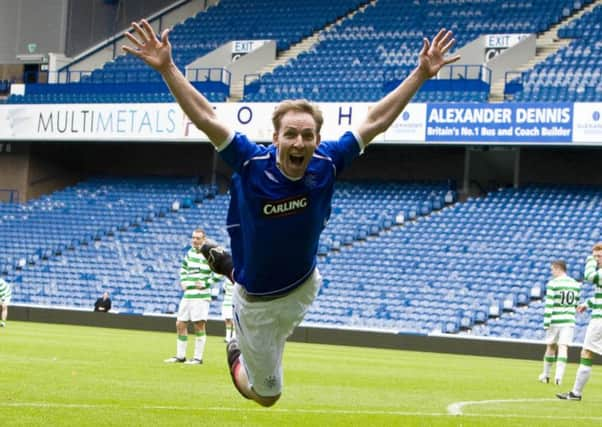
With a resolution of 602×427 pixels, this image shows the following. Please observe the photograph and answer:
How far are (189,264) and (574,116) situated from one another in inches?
717

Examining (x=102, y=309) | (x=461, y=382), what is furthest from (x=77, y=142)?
(x=461, y=382)

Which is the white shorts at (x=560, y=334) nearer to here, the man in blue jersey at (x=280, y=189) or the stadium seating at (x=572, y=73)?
the man in blue jersey at (x=280, y=189)

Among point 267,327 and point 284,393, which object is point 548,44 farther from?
point 267,327

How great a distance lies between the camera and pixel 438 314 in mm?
31703

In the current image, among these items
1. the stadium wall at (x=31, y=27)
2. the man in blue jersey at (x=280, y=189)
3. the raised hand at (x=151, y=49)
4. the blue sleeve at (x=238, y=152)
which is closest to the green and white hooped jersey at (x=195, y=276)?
the man in blue jersey at (x=280, y=189)

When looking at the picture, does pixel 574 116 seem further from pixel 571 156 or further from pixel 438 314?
pixel 438 314

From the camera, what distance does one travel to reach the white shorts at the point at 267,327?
799 cm

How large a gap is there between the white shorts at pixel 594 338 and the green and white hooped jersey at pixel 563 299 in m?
3.62

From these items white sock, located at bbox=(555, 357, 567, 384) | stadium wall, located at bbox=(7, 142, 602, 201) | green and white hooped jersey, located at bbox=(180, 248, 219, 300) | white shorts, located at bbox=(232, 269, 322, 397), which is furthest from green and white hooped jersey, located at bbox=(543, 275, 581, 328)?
stadium wall, located at bbox=(7, 142, 602, 201)

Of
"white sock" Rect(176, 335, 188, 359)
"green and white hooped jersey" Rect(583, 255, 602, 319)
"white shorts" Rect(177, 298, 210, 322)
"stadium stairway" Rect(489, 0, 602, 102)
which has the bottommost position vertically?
"white sock" Rect(176, 335, 188, 359)

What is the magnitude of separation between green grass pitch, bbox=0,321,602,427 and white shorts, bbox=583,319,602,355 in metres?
0.71

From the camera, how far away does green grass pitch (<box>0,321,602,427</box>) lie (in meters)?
11.5

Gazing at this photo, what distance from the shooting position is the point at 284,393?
14.5 m

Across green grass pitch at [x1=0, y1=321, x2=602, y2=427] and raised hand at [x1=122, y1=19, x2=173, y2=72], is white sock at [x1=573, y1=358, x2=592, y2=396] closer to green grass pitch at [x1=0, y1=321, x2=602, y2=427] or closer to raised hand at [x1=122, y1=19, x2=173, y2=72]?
green grass pitch at [x1=0, y1=321, x2=602, y2=427]
